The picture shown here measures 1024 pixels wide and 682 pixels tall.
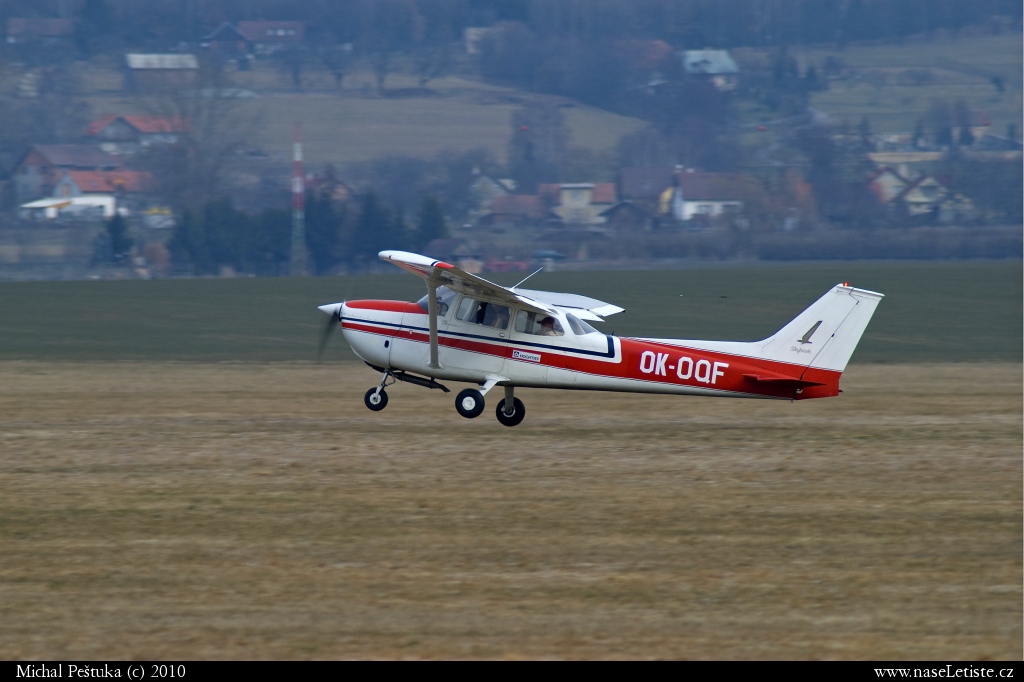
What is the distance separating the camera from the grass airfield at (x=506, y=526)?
7.86 metres

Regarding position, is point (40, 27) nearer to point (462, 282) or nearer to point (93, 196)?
point (93, 196)

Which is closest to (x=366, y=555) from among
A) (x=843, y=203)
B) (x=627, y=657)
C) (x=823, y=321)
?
(x=627, y=657)

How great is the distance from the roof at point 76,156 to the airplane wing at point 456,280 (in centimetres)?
7506

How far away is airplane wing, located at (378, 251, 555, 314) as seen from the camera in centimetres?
1504

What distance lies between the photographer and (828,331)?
1505 cm

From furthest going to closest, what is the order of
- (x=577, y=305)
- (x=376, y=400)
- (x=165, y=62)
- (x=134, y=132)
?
(x=165, y=62) < (x=134, y=132) < (x=577, y=305) < (x=376, y=400)

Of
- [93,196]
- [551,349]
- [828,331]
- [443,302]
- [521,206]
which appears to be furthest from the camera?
[521,206]

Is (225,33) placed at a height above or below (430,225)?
above

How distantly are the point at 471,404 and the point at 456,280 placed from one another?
177 cm

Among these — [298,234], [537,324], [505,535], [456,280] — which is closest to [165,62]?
[298,234]

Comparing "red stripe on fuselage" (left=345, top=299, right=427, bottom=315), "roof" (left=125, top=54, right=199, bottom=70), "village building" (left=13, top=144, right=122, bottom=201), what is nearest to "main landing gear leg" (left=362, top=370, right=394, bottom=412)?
"red stripe on fuselage" (left=345, top=299, right=427, bottom=315)

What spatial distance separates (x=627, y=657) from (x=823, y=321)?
8568 mm

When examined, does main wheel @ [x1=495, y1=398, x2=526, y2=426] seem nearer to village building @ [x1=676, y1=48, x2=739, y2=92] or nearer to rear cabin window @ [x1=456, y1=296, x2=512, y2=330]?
rear cabin window @ [x1=456, y1=296, x2=512, y2=330]

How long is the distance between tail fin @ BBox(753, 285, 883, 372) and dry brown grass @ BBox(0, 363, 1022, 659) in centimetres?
112
